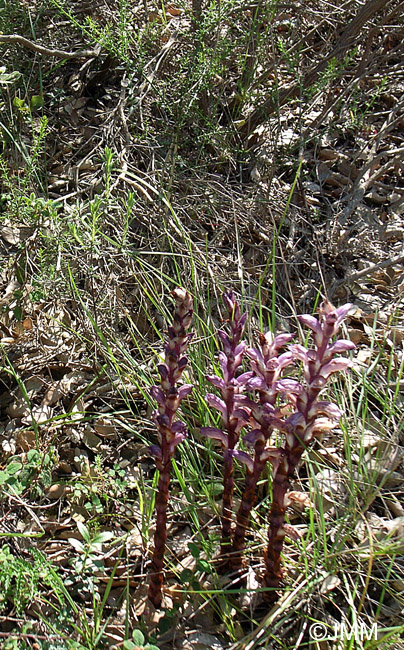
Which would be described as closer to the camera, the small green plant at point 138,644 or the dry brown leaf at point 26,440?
the small green plant at point 138,644

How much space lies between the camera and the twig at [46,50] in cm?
323

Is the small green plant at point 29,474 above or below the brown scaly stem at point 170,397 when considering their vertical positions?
below

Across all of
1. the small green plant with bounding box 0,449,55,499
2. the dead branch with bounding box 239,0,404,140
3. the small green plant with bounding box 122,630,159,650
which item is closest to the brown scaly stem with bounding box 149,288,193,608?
the small green plant with bounding box 122,630,159,650

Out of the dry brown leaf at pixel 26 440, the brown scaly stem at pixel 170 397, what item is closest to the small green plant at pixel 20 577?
the brown scaly stem at pixel 170 397

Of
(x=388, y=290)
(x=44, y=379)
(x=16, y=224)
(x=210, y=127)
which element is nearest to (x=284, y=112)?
(x=210, y=127)

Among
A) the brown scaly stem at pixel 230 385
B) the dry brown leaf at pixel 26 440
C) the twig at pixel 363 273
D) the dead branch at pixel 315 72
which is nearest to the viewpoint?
the brown scaly stem at pixel 230 385

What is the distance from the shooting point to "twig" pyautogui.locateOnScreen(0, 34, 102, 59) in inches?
127

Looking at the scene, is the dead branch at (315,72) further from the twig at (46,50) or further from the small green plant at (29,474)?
the small green plant at (29,474)

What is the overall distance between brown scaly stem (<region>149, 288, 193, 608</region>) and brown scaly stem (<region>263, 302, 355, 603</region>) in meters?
0.30

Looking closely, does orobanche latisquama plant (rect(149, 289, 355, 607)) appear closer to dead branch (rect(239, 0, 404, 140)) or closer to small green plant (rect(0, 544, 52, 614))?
small green plant (rect(0, 544, 52, 614))

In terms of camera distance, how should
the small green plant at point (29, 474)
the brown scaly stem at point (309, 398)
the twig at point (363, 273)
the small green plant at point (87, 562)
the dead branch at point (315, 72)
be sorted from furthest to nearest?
the dead branch at point (315, 72)
the twig at point (363, 273)
the small green plant at point (29, 474)
the small green plant at point (87, 562)
the brown scaly stem at point (309, 398)

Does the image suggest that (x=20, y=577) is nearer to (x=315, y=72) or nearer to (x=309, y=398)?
(x=309, y=398)

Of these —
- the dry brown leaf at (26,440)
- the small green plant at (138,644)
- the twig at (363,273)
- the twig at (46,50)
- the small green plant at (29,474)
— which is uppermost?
the twig at (46,50)

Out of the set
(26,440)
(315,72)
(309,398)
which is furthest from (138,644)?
(315,72)
